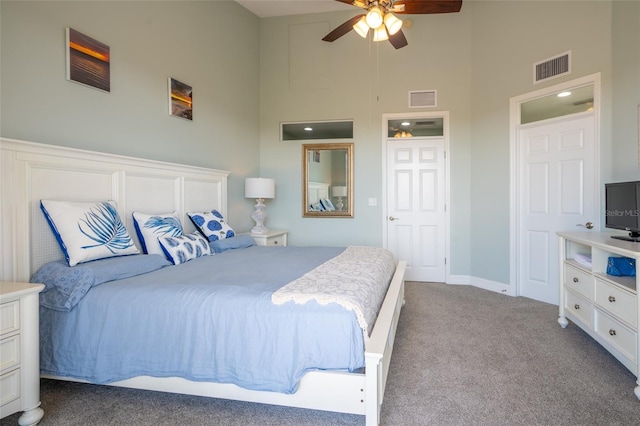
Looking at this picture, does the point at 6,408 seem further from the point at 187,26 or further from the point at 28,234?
the point at 187,26

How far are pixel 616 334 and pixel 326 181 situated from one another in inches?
144

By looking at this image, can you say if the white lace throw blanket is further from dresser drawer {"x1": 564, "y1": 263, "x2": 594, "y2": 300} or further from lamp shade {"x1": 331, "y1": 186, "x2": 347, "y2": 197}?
lamp shade {"x1": 331, "y1": 186, "x2": 347, "y2": 197}

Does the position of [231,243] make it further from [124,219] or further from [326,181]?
[326,181]

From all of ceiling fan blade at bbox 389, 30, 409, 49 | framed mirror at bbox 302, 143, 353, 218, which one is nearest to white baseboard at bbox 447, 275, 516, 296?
framed mirror at bbox 302, 143, 353, 218

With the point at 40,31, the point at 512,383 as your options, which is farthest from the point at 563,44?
the point at 40,31

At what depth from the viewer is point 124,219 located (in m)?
2.82

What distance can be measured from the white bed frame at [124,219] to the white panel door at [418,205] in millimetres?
1946

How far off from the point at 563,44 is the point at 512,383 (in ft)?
11.1

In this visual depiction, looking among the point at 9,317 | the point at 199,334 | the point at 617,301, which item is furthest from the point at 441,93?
the point at 9,317

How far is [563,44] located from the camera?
374 cm

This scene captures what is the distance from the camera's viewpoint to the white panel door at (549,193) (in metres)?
3.62

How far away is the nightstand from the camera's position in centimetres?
446

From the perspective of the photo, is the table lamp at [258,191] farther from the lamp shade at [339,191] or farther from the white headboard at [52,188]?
the white headboard at [52,188]

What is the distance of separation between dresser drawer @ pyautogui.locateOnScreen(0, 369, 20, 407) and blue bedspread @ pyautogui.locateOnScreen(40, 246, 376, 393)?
29 centimetres
